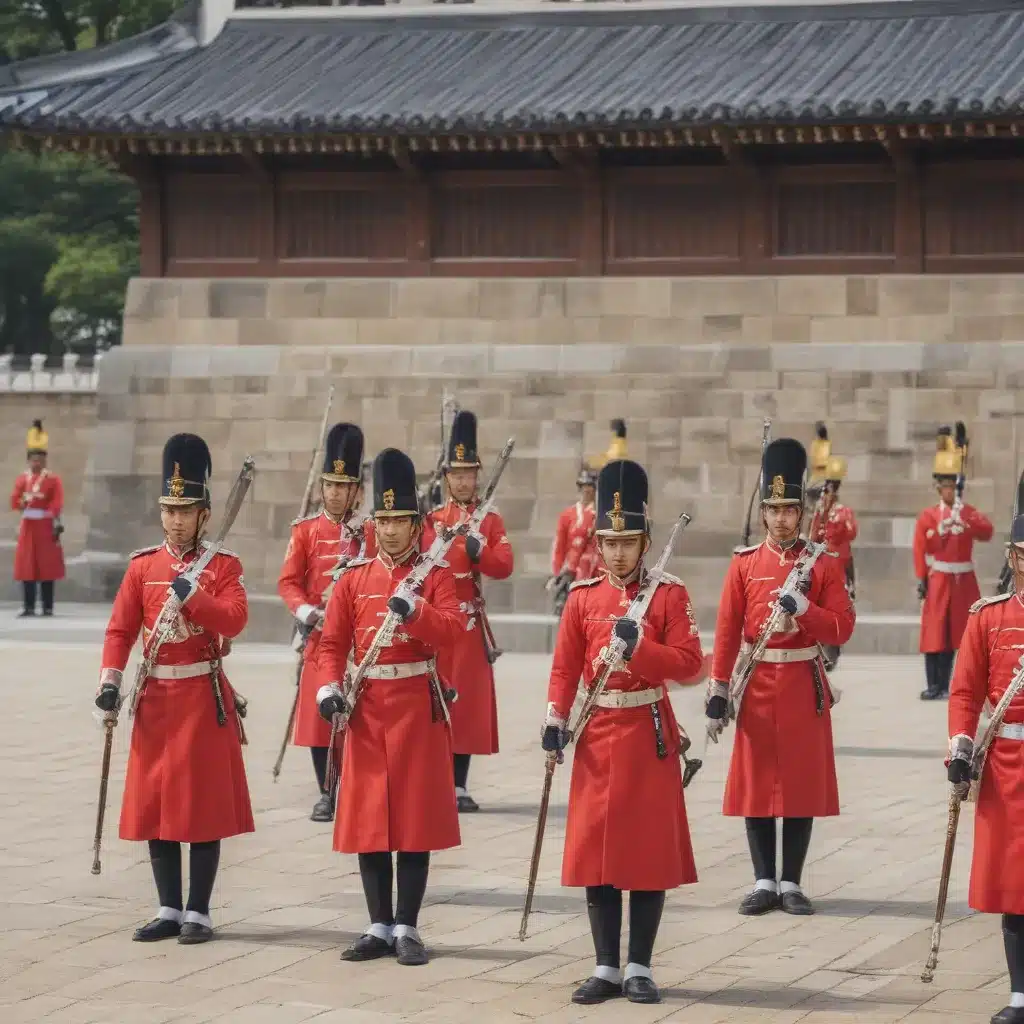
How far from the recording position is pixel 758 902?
8945mm

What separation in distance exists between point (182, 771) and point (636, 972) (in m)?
1.94

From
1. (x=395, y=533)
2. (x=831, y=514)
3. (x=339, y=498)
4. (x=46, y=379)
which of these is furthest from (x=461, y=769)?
(x=46, y=379)

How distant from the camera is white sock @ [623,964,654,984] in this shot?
750 centimetres

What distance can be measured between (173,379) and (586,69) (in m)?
5.25

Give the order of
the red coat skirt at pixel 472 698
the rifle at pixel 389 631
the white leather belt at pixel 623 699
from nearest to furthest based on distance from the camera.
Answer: the white leather belt at pixel 623 699
the rifle at pixel 389 631
the red coat skirt at pixel 472 698

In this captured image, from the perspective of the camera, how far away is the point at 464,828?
11.0m

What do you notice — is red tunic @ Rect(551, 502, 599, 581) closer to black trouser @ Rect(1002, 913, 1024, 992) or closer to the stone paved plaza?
the stone paved plaza

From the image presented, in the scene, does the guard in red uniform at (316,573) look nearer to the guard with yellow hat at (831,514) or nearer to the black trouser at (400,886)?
the black trouser at (400,886)

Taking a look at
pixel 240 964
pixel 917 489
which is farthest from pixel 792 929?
pixel 917 489

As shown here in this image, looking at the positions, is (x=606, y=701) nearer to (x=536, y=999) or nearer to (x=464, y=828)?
(x=536, y=999)

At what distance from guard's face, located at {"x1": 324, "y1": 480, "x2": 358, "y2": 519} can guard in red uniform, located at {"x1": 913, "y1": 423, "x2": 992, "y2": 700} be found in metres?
6.49

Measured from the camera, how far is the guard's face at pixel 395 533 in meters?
8.21

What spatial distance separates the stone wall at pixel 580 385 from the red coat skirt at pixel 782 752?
11178 mm

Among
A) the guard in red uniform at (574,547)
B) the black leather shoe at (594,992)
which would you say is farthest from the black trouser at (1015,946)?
the guard in red uniform at (574,547)
